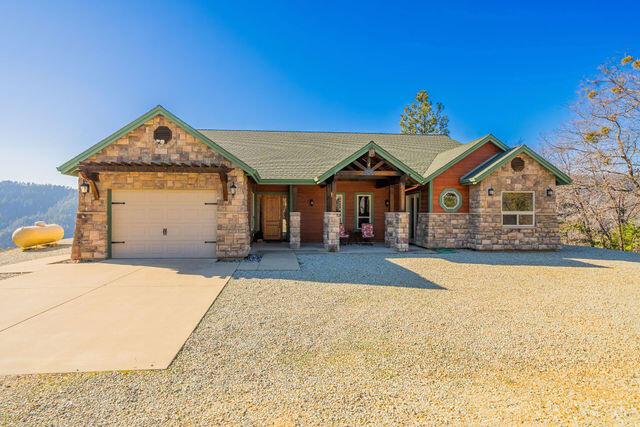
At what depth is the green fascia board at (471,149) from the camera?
12938 millimetres

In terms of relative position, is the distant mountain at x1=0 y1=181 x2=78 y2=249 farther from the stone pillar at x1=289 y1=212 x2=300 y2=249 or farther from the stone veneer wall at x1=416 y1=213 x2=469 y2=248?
the stone veneer wall at x1=416 y1=213 x2=469 y2=248

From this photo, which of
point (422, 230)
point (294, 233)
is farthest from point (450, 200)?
point (294, 233)

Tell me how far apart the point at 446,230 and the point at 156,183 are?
452 inches

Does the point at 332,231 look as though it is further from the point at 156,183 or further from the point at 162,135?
the point at 162,135

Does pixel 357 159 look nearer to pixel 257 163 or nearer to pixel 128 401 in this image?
pixel 257 163

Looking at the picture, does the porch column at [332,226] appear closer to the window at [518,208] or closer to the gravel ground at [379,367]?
the gravel ground at [379,367]

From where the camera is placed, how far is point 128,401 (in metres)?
2.88

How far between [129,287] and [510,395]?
7.20 metres

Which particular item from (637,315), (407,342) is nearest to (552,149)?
(637,315)

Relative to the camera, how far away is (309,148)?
16.8 m

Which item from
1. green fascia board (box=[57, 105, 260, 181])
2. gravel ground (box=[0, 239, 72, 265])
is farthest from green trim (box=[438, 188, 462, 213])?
gravel ground (box=[0, 239, 72, 265])

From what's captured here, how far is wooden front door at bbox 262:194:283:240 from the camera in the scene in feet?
49.3

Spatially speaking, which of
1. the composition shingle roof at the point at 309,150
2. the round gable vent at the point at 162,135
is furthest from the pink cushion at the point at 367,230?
the round gable vent at the point at 162,135

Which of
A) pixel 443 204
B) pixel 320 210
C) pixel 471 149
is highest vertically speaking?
pixel 471 149
